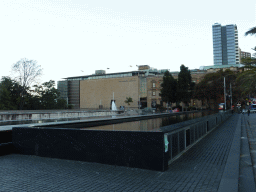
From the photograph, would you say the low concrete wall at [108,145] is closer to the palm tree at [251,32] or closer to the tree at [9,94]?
the palm tree at [251,32]

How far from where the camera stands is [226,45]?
6939 inches

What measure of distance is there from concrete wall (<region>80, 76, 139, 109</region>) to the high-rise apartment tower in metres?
103

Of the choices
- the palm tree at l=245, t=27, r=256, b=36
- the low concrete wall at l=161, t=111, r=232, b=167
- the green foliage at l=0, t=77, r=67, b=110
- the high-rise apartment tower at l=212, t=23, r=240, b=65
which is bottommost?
the low concrete wall at l=161, t=111, r=232, b=167

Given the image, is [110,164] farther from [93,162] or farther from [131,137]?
[131,137]

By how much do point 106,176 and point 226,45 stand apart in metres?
190

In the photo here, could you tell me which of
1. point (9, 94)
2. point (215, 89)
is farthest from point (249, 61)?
point (9, 94)

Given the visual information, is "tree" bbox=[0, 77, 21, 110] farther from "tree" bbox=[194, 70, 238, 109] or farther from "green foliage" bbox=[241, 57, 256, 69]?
"green foliage" bbox=[241, 57, 256, 69]

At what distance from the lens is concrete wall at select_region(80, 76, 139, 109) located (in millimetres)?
103562

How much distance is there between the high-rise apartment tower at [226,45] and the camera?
174m

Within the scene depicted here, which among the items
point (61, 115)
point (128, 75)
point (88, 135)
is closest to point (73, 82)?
point (128, 75)

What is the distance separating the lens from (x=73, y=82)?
121 m

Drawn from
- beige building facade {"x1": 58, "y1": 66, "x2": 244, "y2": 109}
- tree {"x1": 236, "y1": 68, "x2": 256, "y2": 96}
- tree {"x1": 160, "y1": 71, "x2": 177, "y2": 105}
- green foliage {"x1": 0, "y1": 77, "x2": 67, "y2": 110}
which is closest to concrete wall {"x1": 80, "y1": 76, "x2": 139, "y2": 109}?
beige building facade {"x1": 58, "y1": 66, "x2": 244, "y2": 109}

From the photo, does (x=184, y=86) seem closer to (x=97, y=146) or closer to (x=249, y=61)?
(x=249, y=61)

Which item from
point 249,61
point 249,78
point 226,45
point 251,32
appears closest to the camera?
point 251,32
